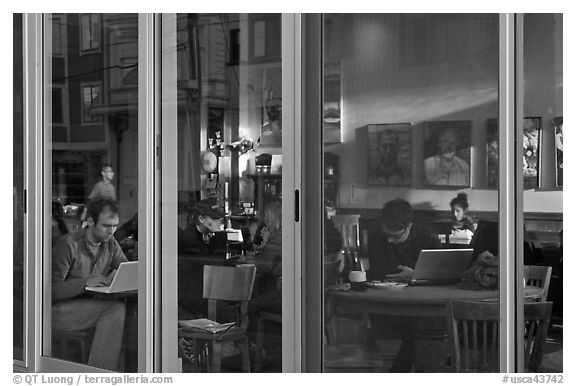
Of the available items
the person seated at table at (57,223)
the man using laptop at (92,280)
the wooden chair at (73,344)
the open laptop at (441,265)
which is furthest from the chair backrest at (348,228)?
the person seated at table at (57,223)

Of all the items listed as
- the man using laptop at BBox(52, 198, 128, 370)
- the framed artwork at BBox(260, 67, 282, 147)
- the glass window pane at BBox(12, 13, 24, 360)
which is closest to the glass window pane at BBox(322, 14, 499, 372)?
the framed artwork at BBox(260, 67, 282, 147)

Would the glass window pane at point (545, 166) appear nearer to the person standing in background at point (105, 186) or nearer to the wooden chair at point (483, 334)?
the wooden chair at point (483, 334)

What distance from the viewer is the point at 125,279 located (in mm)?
4988

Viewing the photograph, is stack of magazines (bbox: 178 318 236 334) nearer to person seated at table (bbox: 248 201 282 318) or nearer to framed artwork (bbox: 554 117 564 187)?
person seated at table (bbox: 248 201 282 318)

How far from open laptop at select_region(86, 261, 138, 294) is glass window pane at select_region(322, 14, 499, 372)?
131 cm

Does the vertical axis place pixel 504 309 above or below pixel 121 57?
below

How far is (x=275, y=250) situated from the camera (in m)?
4.33

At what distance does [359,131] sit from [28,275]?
2762 millimetres

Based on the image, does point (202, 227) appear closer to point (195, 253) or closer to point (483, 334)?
point (195, 253)

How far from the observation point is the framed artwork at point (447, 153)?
12.5ft

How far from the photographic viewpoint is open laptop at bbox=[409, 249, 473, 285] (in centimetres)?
382
